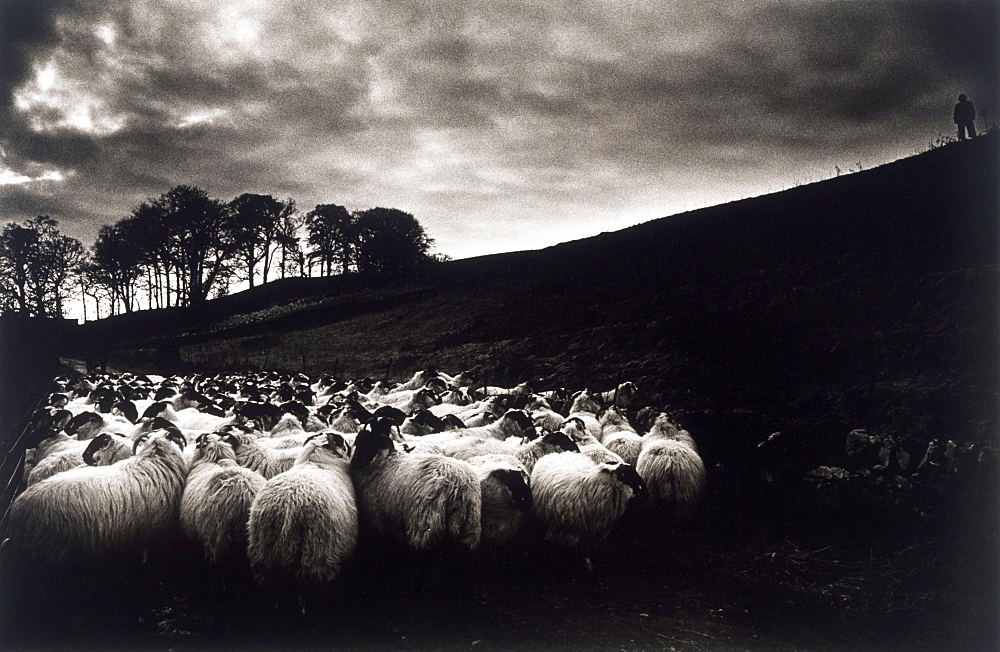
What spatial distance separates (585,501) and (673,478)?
1.60m

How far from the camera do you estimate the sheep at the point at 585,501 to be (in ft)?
18.2

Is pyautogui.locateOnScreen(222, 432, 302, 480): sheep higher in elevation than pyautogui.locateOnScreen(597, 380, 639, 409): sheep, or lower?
higher

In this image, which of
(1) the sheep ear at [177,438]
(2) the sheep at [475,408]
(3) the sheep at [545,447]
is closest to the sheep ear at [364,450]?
(3) the sheep at [545,447]

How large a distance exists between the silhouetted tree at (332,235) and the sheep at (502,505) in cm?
3709

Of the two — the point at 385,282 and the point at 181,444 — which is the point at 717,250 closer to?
the point at 181,444

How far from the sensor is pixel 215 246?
36375 mm

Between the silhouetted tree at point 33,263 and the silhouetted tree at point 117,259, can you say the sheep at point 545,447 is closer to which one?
the silhouetted tree at point 33,263

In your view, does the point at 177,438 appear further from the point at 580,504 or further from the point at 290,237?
the point at 290,237

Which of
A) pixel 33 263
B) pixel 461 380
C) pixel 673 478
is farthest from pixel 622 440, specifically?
pixel 33 263

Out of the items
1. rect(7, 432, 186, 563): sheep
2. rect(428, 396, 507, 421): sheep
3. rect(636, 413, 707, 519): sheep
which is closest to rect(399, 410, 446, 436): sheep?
rect(428, 396, 507, 421): sheep

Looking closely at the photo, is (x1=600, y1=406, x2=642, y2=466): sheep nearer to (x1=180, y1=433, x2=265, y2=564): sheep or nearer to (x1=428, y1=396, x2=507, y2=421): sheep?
(x1=428, y1=396, x2=507, y2=421): sheep

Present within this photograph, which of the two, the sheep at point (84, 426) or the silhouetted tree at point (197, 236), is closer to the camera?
the sheep at point (84, 426)

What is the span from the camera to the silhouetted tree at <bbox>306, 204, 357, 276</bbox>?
40.8 meters

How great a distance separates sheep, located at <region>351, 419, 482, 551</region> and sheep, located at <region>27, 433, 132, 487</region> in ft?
10.2
